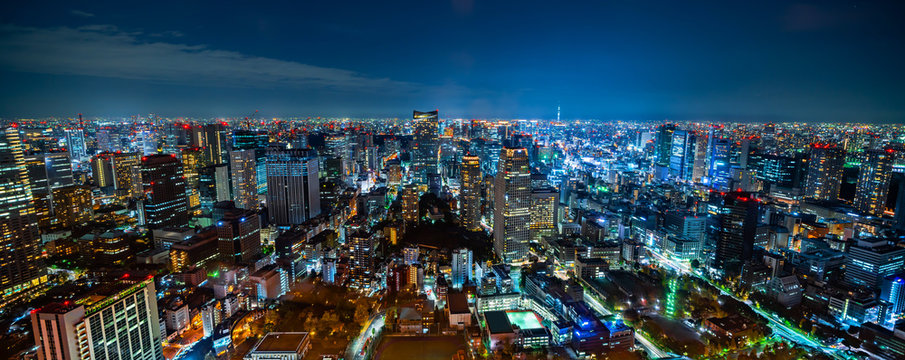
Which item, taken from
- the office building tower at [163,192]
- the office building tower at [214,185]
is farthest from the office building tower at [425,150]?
the office building tower at [163,192]

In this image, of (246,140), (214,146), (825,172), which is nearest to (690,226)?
(825,172)

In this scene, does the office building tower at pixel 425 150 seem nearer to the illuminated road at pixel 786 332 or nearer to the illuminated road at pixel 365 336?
the illuminated road at pixel 365 336

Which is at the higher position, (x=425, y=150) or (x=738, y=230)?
Result: (x=425, y=150)

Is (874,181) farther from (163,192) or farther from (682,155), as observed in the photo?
(163,192)

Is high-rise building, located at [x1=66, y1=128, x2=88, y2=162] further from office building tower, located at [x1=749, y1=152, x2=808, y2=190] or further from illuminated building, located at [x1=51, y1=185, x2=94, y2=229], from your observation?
office building tower, located at [x1=749, y1=152, x2=808, y2=190]

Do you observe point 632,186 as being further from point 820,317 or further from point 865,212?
point 820,317

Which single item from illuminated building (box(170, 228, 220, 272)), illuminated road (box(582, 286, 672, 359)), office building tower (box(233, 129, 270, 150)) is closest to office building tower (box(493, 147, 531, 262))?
illuminated road (box(582, 286, 672, 359))

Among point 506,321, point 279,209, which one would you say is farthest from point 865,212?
point 279,209
